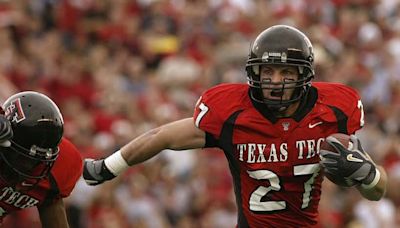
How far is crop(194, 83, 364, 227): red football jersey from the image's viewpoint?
5309 mm

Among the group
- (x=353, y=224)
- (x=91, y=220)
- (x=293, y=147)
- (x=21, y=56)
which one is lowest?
(x=353, y=224)

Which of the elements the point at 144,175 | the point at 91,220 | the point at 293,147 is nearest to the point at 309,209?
the point at 293,147

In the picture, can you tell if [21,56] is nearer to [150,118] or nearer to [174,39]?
[150,118]

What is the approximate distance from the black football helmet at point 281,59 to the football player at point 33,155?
1006mm

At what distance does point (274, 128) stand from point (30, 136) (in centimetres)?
123

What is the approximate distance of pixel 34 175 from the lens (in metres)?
5.21

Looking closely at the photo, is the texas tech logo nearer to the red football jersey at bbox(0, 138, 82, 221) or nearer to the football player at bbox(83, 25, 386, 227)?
the red football jersey at bbox(0, 138, 82, 221)

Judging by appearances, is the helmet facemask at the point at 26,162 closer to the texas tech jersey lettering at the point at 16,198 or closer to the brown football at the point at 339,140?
the texas tech jersey lettering at the point at 16,198

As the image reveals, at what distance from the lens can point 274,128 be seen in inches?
209

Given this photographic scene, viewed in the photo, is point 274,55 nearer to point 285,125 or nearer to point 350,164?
point 285,125

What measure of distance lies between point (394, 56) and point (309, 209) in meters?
7.65

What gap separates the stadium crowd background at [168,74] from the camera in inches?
369

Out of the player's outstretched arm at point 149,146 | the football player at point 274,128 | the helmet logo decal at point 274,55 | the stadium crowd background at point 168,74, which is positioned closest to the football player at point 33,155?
the player's outstretched arm at point 149,146

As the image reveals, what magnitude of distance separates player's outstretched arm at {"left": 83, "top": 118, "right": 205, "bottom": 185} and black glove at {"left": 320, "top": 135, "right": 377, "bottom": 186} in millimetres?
683
